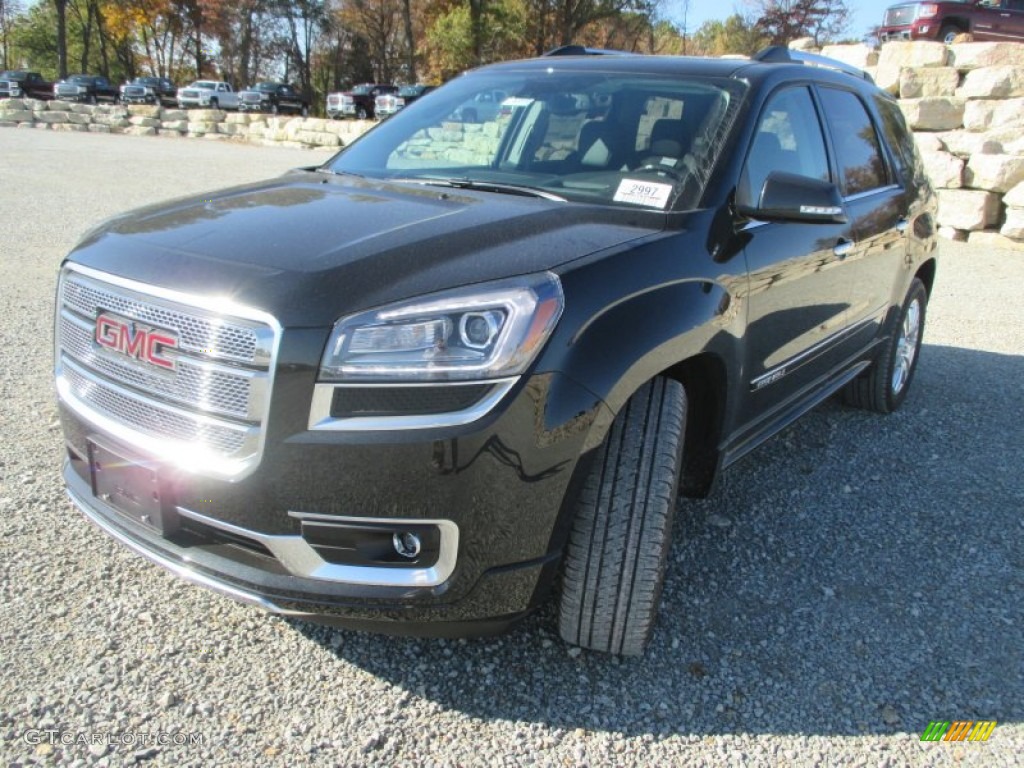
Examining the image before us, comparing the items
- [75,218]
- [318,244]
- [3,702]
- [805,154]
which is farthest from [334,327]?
[75,218]

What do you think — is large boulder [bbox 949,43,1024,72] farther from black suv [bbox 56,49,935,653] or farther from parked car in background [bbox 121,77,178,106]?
parked car in background [bbox 121,77,178,106]

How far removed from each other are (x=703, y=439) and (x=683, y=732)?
0.98 metres

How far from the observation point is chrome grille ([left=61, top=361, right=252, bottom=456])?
2020 millimetres

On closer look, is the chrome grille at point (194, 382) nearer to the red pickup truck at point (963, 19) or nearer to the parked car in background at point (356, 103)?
the red pickup truck at point (963, 19)

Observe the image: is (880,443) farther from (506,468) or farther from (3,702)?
(3,702)

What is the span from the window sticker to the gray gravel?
4.30 ft

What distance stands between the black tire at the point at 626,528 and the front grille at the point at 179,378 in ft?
2.95

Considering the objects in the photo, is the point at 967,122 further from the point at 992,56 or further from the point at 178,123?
the point at 178,123

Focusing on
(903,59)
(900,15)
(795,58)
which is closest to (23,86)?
(900,15)

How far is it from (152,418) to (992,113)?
44.3 ft

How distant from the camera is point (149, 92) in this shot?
4112 centimetres

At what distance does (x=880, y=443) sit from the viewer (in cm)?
441

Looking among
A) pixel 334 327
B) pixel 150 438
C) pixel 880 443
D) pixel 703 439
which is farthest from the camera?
pixel 880 443

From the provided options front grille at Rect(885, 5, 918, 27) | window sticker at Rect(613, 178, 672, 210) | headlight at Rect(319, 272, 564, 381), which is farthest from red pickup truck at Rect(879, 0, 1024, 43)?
headlight at Rect(319, 272, 564, 381)
